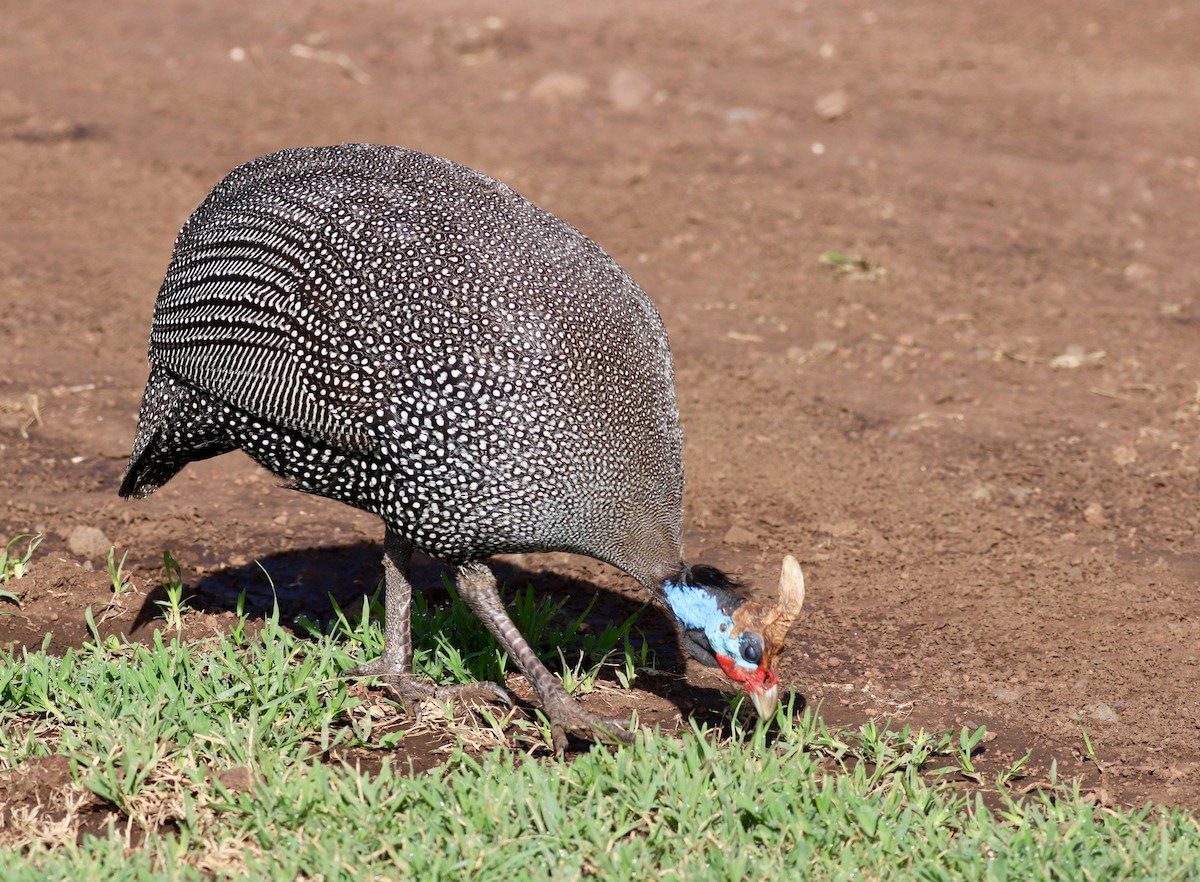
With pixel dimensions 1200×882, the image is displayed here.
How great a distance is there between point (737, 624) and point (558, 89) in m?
6.23

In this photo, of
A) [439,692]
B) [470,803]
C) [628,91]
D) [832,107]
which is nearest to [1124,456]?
[439,692]

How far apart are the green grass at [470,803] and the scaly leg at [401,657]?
0.12 m

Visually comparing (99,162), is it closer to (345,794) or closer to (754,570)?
(754,570)

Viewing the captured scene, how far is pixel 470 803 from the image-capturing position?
3.23m

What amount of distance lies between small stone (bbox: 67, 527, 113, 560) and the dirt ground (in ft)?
0.04

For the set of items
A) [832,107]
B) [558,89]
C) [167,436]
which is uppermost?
[832,107]

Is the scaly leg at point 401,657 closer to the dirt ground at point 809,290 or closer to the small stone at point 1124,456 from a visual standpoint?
the dirt ground at point 809,290

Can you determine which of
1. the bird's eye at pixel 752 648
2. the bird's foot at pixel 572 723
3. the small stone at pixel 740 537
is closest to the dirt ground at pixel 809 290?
the small stone at pixel 740 537

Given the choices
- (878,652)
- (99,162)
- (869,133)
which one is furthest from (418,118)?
(878,652)

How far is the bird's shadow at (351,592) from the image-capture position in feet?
14.0

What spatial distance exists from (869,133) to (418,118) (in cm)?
277

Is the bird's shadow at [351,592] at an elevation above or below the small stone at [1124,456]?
below

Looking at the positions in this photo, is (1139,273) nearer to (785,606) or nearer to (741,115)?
(741,115)

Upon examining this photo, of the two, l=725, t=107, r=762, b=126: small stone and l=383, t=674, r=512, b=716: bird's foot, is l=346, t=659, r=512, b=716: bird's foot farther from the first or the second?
l=725, t=107, r=762, b=126: small stone
